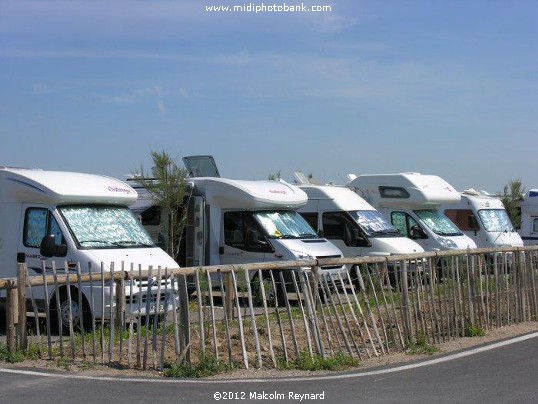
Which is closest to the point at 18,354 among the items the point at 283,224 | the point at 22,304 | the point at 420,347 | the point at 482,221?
the point at 22,304

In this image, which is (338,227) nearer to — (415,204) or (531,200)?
(415,204)

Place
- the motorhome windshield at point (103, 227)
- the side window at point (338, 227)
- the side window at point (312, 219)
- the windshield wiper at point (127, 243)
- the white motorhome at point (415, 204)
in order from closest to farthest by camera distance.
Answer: the motorhome windshield at point (103, 227), the windshield wiper at point (127, 243), the side window at point (338, 227), the side window at point (312, 219), the white motorhome at point (415, 204)

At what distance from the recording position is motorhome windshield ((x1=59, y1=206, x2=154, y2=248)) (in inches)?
512

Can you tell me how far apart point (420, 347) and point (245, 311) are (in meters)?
2.45

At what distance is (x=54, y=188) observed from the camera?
13.0m

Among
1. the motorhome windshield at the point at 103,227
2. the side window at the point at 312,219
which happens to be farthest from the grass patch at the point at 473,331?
the side window at the point at 312,219

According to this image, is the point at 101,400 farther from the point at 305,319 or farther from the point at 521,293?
the point at 521,293

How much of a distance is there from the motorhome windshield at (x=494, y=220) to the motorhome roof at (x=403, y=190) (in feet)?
6.18

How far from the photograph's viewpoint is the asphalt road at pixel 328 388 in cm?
788

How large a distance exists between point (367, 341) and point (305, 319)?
4.16 feet

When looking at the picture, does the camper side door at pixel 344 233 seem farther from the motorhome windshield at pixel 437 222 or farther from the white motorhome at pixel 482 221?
the white motorhome at pixel 482 221

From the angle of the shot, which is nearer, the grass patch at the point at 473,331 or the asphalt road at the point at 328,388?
the asphalt road at the point at 328,388

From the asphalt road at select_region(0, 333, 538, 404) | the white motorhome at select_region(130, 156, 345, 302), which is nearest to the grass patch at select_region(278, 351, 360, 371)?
the asphalt road at select_region(0, 333, 538, 404)

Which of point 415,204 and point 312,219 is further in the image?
point 415,204
